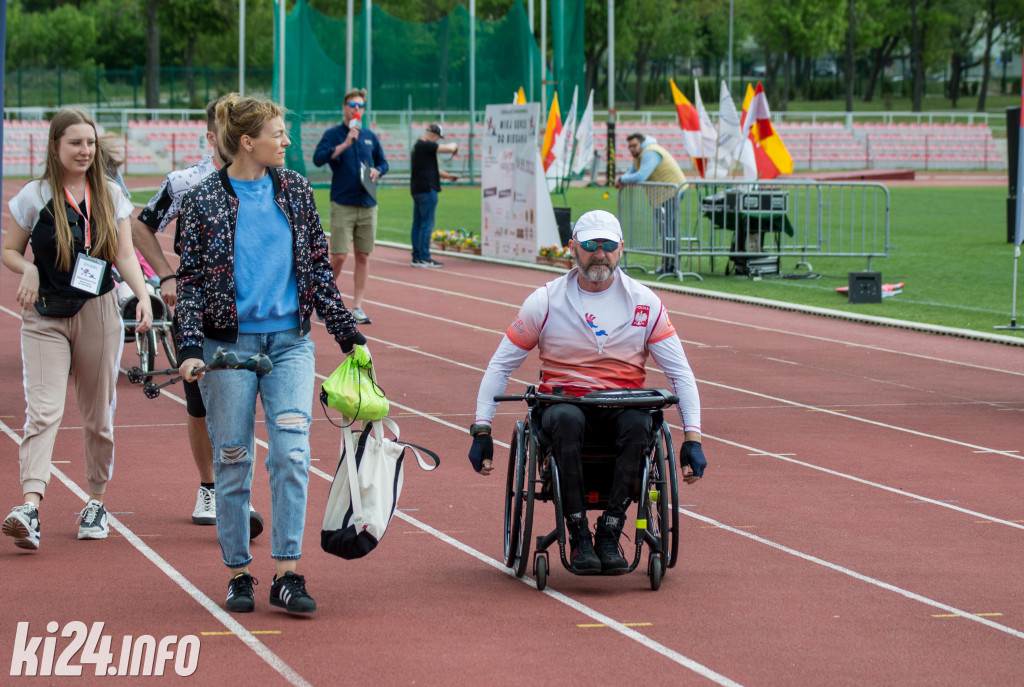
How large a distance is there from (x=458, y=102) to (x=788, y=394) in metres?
34.3

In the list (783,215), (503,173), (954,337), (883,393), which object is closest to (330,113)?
(503,173)

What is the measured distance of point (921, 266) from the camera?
67.6ft

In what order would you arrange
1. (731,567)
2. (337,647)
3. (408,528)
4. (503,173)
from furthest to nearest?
(503,173) < (408,528) < (731,567) < (337,647)

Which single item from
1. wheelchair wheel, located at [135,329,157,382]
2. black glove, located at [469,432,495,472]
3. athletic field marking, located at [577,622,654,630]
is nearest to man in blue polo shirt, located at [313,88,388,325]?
wheelchair wheel, located at [135,329,157,382]

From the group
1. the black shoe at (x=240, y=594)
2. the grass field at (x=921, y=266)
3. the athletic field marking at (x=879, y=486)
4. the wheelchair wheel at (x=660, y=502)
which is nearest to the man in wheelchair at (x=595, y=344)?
the wheelchair wheel at (x=660, y=502)

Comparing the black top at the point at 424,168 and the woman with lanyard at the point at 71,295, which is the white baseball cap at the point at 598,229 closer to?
the woman with lanyard at the point at 71,295

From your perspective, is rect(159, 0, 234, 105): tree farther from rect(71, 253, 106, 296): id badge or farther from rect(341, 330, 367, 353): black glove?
rect(341, 330, 367, 353): black glove

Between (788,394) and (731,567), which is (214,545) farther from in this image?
(788,394)

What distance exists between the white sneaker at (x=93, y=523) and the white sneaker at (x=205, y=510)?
1.41 ft

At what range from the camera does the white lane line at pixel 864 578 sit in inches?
210

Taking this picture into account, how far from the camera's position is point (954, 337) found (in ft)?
45.7

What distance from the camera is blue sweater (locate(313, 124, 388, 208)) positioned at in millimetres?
15219

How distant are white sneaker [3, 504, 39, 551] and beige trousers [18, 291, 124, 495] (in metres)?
0.16

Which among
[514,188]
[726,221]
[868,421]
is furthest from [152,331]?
[514,188]
